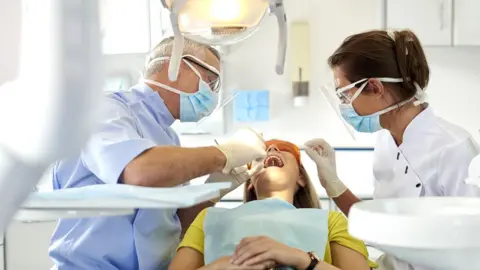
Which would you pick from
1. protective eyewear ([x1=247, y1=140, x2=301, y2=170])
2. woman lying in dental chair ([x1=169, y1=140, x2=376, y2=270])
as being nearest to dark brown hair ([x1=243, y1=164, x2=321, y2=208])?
protective eyewear ([x1=247, y1=140, x2=301, y2=170])

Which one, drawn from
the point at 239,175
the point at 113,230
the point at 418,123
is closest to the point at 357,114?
the point at 418,123

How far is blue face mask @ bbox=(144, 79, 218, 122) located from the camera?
185 centimetres

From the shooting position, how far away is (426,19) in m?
3.30

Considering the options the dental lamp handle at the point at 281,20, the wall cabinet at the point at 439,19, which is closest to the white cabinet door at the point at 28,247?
the dental lamp handle at the point at 281,20

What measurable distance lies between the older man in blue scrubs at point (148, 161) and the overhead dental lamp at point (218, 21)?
22 centimetres

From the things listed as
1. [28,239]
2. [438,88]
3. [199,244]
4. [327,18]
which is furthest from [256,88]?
[199,244]

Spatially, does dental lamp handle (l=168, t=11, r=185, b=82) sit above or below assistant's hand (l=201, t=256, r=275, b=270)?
above

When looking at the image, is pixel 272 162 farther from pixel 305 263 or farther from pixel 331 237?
pixel 305 263

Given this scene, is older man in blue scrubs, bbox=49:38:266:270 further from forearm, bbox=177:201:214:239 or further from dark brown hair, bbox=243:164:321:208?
dark brown hair, bbox=243:164:321:208

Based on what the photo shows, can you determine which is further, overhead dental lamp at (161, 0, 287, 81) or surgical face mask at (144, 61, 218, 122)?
surgical face mask at (144, 61, 218, 122)

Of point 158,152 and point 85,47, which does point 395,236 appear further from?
point 85,47

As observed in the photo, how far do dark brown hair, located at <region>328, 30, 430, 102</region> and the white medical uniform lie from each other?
4.6 inches

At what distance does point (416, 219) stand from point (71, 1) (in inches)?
33.7

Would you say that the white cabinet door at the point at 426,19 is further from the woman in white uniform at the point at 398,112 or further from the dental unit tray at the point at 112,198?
the dental unit tray at the point at 112,198
